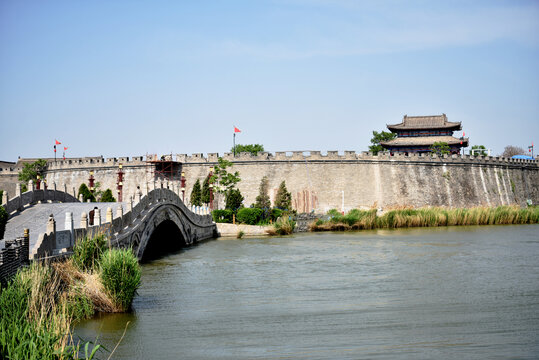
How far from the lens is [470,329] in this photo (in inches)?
381

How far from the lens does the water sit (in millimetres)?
8680

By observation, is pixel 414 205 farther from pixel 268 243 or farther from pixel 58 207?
pixel 58 207

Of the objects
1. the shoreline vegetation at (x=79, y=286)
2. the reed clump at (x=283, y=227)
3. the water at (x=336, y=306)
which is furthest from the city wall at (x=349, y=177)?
the shoreline vegetation at (x=79, y=286)

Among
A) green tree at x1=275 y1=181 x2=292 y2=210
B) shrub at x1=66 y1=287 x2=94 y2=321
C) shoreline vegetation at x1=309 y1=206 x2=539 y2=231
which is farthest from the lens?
green tree at x1=275 y1=181 x2=292 y2=210

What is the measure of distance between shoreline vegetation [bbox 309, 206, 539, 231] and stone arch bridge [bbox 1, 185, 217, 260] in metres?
7.90

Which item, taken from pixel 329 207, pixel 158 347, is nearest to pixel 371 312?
pixel 158 347

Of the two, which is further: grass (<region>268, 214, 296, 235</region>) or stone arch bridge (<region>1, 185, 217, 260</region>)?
grass (<region>268, 214, 296, 235</region>)

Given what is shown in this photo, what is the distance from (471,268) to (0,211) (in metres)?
12.0

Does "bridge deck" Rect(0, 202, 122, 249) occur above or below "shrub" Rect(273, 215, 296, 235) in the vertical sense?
above

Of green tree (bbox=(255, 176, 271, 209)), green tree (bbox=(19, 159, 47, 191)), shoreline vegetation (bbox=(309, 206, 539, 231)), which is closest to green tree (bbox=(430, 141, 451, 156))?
shoreline vegetation (bbox=(309, 206, 539, 231))

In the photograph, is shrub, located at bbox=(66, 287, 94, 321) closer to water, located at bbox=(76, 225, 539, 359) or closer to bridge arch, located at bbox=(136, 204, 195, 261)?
water, located at bbox=(76, 225, 539, 359)

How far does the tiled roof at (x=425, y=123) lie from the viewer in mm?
46688

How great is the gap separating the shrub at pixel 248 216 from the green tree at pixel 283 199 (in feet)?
15.2

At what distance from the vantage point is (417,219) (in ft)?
101
